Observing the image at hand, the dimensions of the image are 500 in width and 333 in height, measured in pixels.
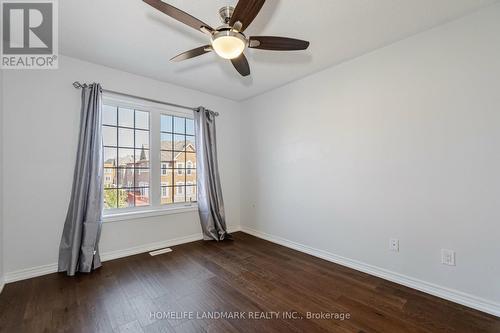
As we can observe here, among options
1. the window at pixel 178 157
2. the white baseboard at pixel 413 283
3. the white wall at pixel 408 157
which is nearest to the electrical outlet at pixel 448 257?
the white wall at pixel 408 157

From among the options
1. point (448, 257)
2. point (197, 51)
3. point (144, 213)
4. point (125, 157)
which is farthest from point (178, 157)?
point (448, 257)

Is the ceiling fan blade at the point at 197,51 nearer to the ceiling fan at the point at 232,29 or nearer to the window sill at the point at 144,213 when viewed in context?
the ceiling fan at the point at 232,29

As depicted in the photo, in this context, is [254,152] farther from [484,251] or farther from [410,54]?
[484,251]

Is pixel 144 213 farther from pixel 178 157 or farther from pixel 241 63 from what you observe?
pixel 241 63

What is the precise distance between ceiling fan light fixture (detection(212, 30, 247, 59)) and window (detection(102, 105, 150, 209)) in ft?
7.09

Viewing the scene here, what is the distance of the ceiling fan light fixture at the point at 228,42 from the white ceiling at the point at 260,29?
463 mm

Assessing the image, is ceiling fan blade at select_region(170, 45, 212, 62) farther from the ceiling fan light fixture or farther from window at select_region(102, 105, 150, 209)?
window at select_region(102, 105, 150, 209)

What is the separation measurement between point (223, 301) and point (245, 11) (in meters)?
2.33

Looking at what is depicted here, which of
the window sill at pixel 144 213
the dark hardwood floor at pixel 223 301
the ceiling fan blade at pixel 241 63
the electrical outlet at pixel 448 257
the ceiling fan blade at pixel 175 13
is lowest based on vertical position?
the dark hardwood floor at pixel 223 301

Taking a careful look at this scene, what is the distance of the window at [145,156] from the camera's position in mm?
3064

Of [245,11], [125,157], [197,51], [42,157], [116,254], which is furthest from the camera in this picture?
[125,157]

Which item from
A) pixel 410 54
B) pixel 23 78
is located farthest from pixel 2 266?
pixel 410 54

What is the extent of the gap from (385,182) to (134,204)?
10.9 ft

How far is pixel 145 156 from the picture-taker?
10.9 feet
